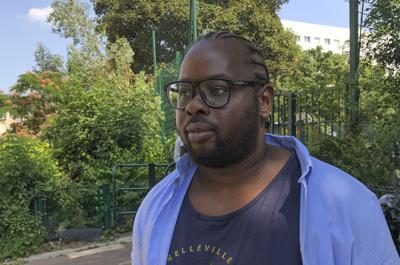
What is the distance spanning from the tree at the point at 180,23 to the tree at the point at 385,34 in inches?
612

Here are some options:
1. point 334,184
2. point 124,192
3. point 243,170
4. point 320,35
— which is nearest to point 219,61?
point 243,170

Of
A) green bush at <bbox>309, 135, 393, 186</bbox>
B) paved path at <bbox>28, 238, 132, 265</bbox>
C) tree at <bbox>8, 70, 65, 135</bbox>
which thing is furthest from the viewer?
tree at <bbox>8, 70, 65, 135</bbox>

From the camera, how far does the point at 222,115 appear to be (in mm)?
1327

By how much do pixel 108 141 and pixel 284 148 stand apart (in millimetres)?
7995

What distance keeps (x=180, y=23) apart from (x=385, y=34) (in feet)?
56.5

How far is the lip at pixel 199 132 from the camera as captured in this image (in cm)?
133

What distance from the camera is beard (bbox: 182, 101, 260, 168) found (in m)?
1.33

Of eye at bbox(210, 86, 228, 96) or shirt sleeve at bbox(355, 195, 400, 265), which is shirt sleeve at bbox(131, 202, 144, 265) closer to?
eye at bbox(210, 86, 228, 96)

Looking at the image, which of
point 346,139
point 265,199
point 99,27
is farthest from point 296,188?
point 99,27

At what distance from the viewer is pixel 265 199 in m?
1.34

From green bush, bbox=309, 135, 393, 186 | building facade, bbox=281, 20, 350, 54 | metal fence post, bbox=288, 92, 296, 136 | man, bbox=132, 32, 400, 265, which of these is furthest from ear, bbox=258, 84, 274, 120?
building facade, bbox=281, 20, 350, 54

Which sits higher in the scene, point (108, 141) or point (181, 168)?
point (181, 168)

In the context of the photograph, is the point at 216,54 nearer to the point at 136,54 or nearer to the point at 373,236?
the point at 373,236

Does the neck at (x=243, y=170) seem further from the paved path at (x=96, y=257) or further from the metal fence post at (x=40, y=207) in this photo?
the metal fence post at (x=40, y=207)
